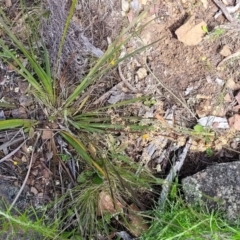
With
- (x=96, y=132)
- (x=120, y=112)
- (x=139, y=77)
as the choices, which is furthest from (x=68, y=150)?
(x=139, y=77)

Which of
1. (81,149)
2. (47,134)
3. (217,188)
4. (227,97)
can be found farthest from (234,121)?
(47,134)

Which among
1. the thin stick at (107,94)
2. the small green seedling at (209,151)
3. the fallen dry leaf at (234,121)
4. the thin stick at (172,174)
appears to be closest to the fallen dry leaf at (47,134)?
the thin stick at (107,94)

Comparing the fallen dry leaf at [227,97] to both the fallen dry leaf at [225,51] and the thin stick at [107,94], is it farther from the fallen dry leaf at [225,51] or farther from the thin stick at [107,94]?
the thin stick at [107,94]

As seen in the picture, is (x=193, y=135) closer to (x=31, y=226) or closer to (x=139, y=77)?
(x=139, y=77)

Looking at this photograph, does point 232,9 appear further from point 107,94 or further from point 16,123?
point 16,123

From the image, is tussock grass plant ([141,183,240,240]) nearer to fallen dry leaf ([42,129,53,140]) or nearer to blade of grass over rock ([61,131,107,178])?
blade of grass over rock ([61,131,107,178])
